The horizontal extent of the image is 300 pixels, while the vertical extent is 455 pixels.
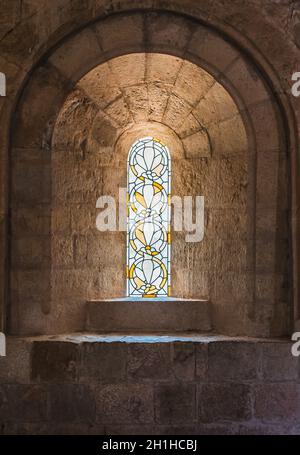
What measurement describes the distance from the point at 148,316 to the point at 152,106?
1738 mm

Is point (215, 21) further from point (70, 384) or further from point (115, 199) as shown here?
point (70, 384)

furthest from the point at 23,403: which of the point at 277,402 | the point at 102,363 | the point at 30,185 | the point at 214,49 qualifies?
the point at 214,49

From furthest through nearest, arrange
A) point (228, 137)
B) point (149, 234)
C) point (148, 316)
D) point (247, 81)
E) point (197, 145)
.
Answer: point (149, 234) < point (197, 145) < point (148, 316) < point (228, 137) < point (247, 81)

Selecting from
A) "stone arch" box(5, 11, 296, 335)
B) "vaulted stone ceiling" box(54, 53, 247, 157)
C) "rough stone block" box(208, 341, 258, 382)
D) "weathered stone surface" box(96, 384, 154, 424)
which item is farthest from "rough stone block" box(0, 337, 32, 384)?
"vaulted stone ceiling" box(54, 53, 247, 157)

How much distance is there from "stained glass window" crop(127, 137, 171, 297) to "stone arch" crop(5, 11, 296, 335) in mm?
1141

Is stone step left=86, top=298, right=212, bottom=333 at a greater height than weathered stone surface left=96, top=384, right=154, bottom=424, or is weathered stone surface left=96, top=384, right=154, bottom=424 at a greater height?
stone step left=86, top=298, right=212, bottom=333

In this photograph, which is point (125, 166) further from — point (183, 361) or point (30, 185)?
point (183, 361)

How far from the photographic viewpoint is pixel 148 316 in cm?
577

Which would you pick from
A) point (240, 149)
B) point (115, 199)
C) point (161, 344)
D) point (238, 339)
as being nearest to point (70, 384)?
point (161, 344)

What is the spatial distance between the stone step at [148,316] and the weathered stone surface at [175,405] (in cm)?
69

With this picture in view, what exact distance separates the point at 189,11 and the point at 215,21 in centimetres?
20

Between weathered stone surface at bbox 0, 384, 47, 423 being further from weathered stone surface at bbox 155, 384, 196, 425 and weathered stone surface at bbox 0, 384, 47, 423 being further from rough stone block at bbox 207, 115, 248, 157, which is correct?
rough stone block at bbox 207, 115, 248, 157

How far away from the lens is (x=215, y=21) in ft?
17.0

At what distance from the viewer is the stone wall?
5.10 metres
